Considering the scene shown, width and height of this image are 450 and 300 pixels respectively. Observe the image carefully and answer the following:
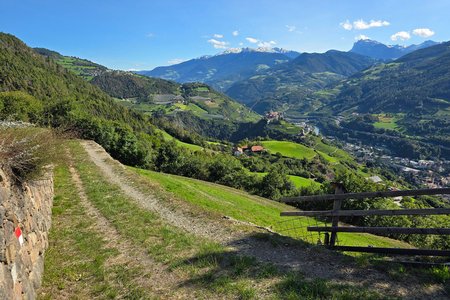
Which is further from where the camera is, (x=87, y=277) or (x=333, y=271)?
(x=87, y=277)

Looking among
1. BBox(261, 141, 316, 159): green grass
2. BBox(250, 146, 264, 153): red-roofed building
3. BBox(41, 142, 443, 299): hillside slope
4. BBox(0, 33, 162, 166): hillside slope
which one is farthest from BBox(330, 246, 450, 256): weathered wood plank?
BBox(250, 146, 264, 153): red-roofed building

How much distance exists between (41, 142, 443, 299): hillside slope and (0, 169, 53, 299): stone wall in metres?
0.68

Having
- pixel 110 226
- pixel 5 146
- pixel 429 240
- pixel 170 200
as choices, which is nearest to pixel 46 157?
pixel 5 146

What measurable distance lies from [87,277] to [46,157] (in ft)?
13.1

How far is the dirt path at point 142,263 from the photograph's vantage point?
877 centimetres

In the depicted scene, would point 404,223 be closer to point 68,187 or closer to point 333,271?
point 333,271

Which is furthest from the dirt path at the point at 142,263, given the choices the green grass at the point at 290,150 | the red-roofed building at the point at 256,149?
the red-roofed building at the point at 256,149

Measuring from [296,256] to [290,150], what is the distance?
5651 inches

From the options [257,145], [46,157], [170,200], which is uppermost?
[46,157]

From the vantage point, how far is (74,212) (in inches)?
610

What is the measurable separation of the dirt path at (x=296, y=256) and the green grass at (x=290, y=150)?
128524 millimetres

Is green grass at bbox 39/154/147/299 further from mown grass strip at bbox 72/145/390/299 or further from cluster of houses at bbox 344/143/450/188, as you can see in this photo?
cluster of houses at bbox 344/143/450/188

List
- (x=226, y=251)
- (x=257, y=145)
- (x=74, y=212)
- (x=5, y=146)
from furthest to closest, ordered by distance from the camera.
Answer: (x=257, y=145) → (x=74, y=212) → (x=226, y=251) → (x=5, y=146)

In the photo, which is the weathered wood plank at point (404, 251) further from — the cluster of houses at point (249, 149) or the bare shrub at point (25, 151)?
the cluster of houses at point (249, 149)
